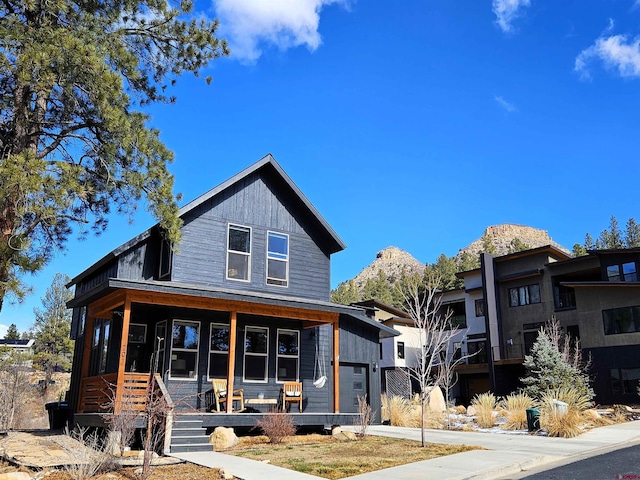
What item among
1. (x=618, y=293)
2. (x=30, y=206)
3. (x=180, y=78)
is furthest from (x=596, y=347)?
(x=30, y=206)

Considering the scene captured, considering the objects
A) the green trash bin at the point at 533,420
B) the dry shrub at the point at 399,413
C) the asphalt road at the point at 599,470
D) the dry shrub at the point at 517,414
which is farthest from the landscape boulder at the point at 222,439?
the dry shrub at the point at 517,414

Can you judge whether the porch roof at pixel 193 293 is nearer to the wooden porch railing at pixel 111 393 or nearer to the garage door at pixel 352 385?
the wooden porch railing at pixel 111 393

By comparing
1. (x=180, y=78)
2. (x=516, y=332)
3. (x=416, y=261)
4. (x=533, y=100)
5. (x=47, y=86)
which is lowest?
(x=516, y=332)

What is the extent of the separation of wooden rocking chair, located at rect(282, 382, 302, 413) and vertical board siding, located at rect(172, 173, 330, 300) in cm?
303

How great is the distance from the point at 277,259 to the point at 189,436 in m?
7.10

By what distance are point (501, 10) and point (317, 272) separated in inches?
459

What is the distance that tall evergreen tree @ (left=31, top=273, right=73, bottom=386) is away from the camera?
38.2 m

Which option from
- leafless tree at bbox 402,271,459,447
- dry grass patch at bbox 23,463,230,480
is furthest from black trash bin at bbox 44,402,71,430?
leafless tree at bbox 402,271,459,447

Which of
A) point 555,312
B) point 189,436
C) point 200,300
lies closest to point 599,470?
point 189,436

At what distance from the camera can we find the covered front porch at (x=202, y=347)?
14797mm

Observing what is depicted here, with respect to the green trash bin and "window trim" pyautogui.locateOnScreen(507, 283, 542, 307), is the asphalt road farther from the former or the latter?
"window trim" pyautogui.locateOnScreen(507, 283, 542, 307)

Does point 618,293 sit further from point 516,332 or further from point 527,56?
point 527,56

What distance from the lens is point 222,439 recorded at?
13820mm

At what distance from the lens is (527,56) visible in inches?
883
